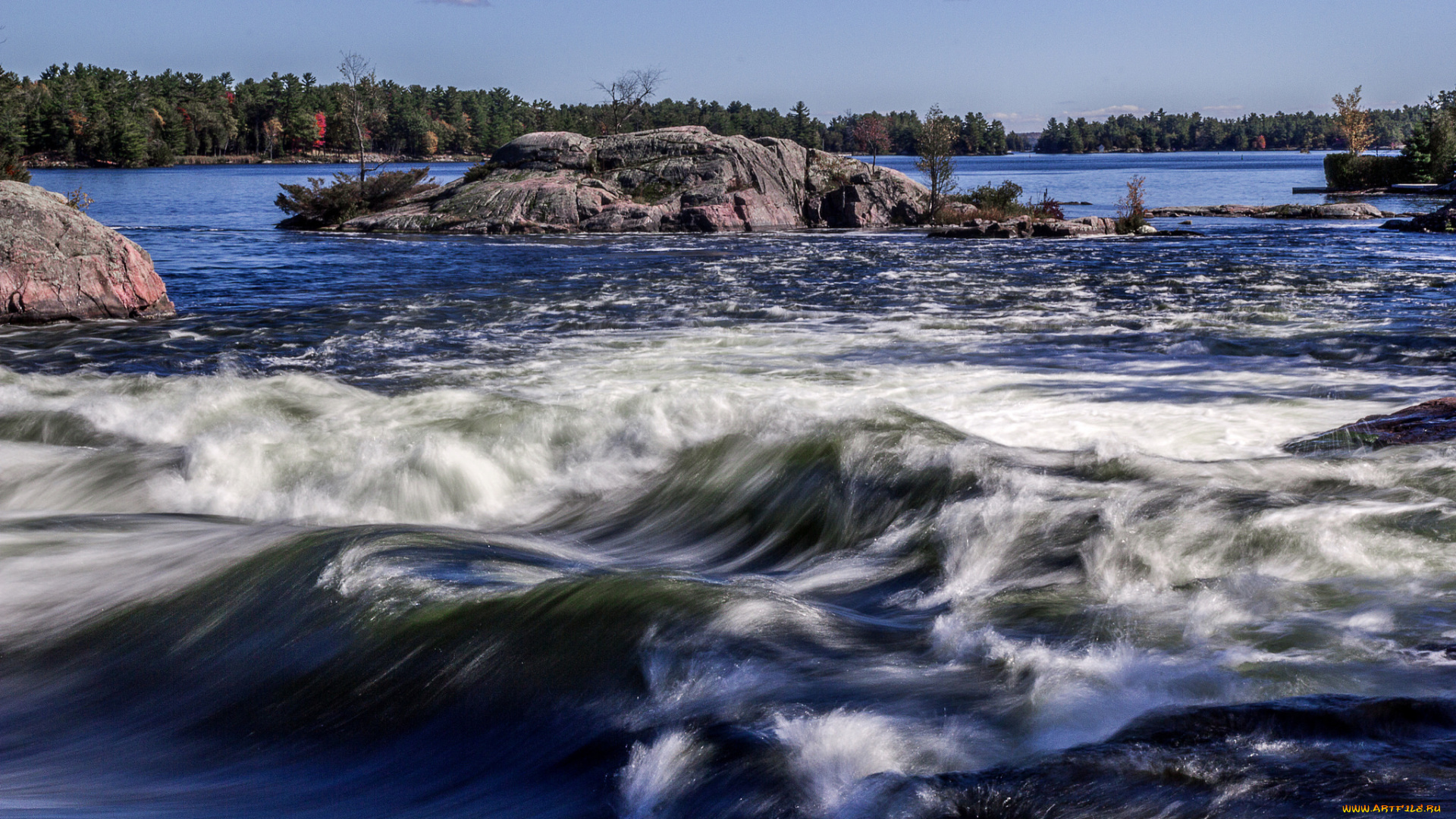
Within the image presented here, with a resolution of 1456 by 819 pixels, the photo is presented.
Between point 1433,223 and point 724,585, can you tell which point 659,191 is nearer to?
point 1433,223

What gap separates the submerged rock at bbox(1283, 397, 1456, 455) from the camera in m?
6.11

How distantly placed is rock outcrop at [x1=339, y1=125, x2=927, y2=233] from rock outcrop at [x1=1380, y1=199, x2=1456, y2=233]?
15796mm

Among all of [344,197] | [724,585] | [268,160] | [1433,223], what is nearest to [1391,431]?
[724,585]

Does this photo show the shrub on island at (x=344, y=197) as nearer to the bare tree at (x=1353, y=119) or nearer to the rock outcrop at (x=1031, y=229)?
the rock outcrop at (x=1031, y=229)

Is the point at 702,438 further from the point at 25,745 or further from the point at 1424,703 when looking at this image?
the point at 1424,703

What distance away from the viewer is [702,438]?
753cm

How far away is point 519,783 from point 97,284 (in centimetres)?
1372

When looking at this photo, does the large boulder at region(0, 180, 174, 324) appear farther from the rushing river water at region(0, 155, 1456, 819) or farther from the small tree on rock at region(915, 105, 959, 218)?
the small tree on rock at region(915, 105, 959, 218)

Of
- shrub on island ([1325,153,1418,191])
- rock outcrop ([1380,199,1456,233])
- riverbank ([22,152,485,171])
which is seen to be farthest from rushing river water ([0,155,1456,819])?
riverbank ([22,152,485,171])

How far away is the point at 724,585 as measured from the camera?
442 cm

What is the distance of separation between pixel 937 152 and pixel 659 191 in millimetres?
10712

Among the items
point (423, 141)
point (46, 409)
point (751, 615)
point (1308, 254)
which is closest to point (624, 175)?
point (1308, 254)

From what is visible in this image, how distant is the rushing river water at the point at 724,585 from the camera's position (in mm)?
2994

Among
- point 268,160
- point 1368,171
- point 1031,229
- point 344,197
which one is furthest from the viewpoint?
point 268,160
